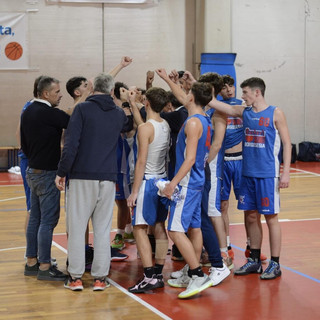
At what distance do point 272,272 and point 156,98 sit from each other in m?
2.06

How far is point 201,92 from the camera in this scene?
6.05m

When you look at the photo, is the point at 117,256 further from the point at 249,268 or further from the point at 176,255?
the point at 249,268

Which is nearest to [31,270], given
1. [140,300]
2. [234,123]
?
[140,300]

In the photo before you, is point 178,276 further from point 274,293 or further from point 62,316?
point 62,316

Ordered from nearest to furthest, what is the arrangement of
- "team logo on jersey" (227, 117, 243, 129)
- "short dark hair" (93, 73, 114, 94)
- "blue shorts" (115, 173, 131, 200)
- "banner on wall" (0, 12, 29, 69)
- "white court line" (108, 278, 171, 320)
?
"white court line" (108, 278, 171, 320) < "short dark hair" (93, 73, 114, 94) < "team logo on jersey" (227, 117, 243, 129) < "blue shorts" (115, 173, 131, 200) < "banner on wall" (0, 12, 29, 69)

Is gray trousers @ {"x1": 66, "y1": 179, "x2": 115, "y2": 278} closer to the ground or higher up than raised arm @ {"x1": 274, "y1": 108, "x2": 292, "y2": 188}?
closer to the ground

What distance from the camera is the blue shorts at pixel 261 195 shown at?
6551mm

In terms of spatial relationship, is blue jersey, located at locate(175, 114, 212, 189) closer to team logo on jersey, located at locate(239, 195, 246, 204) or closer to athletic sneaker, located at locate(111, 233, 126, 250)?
team logo on jersey, located at locate(239, 195, 246, 204)

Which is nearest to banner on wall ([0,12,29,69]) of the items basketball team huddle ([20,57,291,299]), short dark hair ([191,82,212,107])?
basketball team huddle ([20,57,291,299])

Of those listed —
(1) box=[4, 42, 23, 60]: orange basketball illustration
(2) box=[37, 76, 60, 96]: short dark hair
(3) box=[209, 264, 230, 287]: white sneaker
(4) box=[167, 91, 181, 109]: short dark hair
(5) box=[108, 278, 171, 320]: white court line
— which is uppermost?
(1) box=[4, 42, 23, 60]: orange basketball illustration

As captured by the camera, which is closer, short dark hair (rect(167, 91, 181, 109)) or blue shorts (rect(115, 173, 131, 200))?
short dark hair (rect(167, 91, 181, 109))

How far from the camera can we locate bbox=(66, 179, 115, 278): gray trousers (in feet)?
19.9

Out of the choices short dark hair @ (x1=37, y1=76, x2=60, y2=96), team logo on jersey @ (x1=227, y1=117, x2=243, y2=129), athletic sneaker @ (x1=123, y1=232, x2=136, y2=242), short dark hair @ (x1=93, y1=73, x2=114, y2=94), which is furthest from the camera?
athletic sneaker @ (x1=123, y1=232, x2=136, y2=242)

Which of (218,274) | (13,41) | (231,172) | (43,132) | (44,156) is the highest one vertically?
(13,41)
